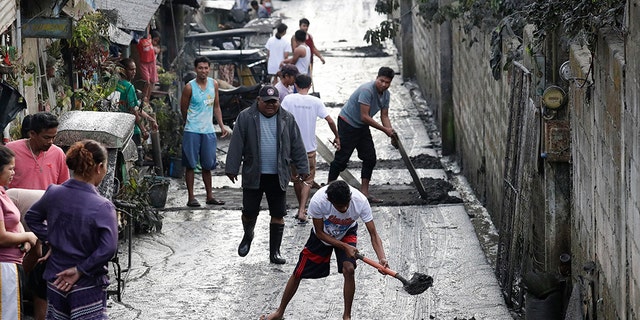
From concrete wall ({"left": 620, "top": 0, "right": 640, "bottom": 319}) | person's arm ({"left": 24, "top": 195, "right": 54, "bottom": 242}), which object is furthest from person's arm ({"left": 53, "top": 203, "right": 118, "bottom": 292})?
concrete wall ({"left": 620, "top": 0, "right": 640, "bottom": 319})

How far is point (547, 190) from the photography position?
31.6ft

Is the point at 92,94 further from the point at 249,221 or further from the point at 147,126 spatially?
the point at 249,221

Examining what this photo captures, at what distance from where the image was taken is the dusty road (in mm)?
9938

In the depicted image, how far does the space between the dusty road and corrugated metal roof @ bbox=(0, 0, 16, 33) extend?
97.4 inches

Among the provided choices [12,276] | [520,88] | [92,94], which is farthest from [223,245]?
[12,276]

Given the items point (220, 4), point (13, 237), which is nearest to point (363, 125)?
point (13, 237)

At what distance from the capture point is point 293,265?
1138 cm

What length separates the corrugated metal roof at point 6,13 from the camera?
10.1 metres

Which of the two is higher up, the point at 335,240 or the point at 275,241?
the point at 335,240

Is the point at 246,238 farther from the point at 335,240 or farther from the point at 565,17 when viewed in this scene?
the point at 565,17

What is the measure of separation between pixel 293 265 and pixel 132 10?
523cm

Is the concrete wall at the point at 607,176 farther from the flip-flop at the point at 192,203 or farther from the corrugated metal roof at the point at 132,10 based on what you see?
the corrugated metal roof at the point at 132,10

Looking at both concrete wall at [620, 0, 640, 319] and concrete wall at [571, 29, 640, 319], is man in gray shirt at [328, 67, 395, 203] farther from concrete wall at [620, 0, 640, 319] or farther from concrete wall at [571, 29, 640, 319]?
concrete wall at [620, 0, 640, 319]

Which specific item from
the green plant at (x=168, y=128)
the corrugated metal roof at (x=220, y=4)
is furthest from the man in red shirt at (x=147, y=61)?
the corrugated metal roof at (x=220, y=4)
